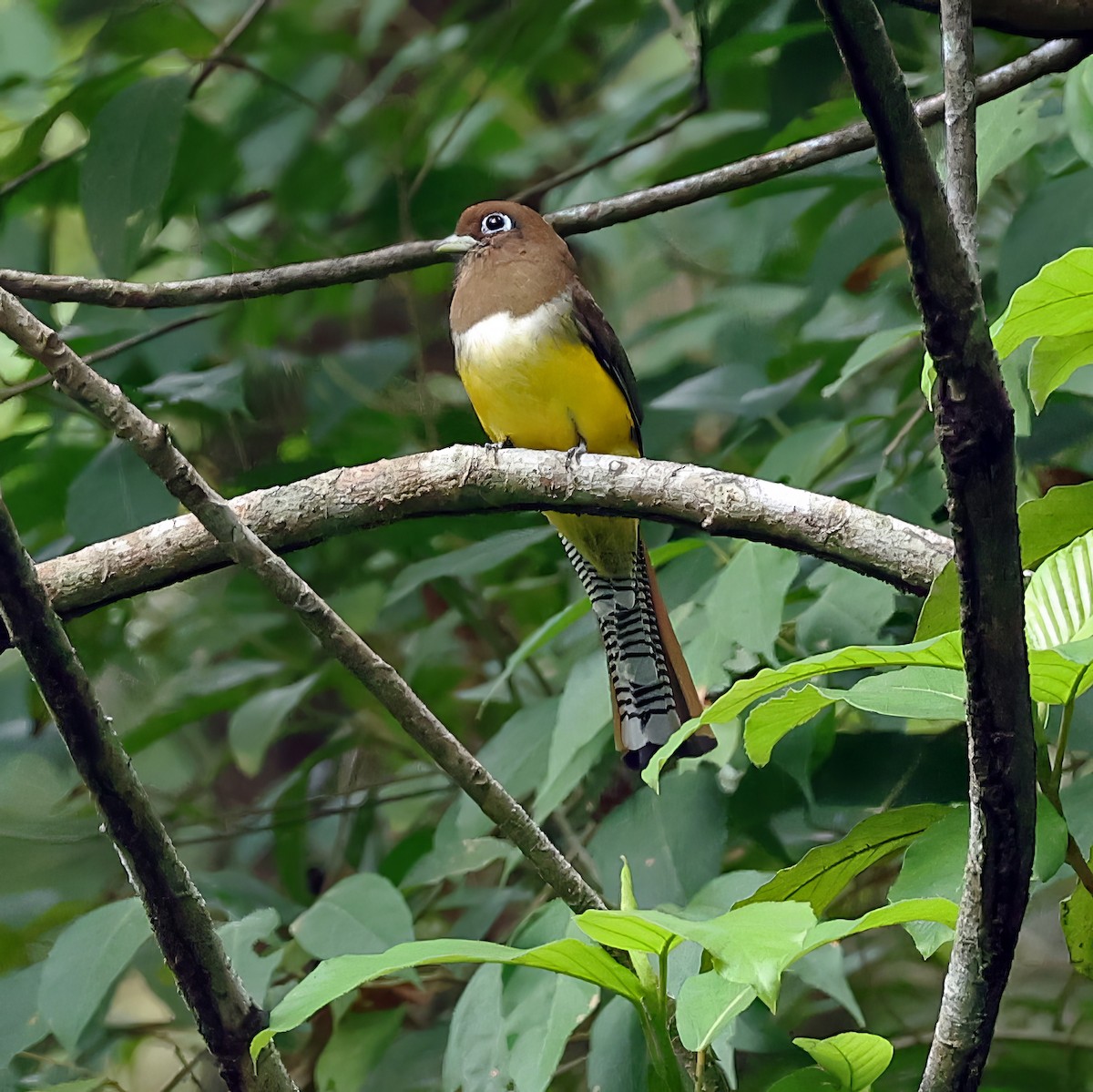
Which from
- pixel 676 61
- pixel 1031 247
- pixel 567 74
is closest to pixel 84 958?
pixel 1031 247

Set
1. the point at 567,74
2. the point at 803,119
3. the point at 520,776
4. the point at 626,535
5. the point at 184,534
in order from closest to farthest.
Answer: the point at 184,534
the point at 520,776
the point at 803,119
the point at 626,535
the point at 567,74

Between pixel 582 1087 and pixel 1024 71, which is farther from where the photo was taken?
pixel 582 1087

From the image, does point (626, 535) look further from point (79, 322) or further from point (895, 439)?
point (79, 322)

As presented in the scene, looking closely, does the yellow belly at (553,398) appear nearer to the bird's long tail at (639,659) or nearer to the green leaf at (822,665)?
the bird's long tail at (639,659)

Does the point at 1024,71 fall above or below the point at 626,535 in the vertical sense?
above

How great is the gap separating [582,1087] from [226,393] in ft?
5.80

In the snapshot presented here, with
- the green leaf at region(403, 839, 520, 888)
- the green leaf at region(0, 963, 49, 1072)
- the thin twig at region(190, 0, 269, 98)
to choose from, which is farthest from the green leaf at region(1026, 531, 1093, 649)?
the thin twig at region(190, 0, 269, 98)

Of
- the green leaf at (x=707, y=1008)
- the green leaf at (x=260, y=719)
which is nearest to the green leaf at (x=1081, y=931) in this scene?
the green leaf at (x=707, y=1008)

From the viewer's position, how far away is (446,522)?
3008mm

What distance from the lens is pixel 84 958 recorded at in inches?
82.1

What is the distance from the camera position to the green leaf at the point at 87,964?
1.98m

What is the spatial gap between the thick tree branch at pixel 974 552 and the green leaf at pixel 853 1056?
0.06 metres

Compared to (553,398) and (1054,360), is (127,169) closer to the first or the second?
(553,398)

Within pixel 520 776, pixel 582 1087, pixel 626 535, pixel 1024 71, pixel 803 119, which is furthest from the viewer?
pixel 626 535
